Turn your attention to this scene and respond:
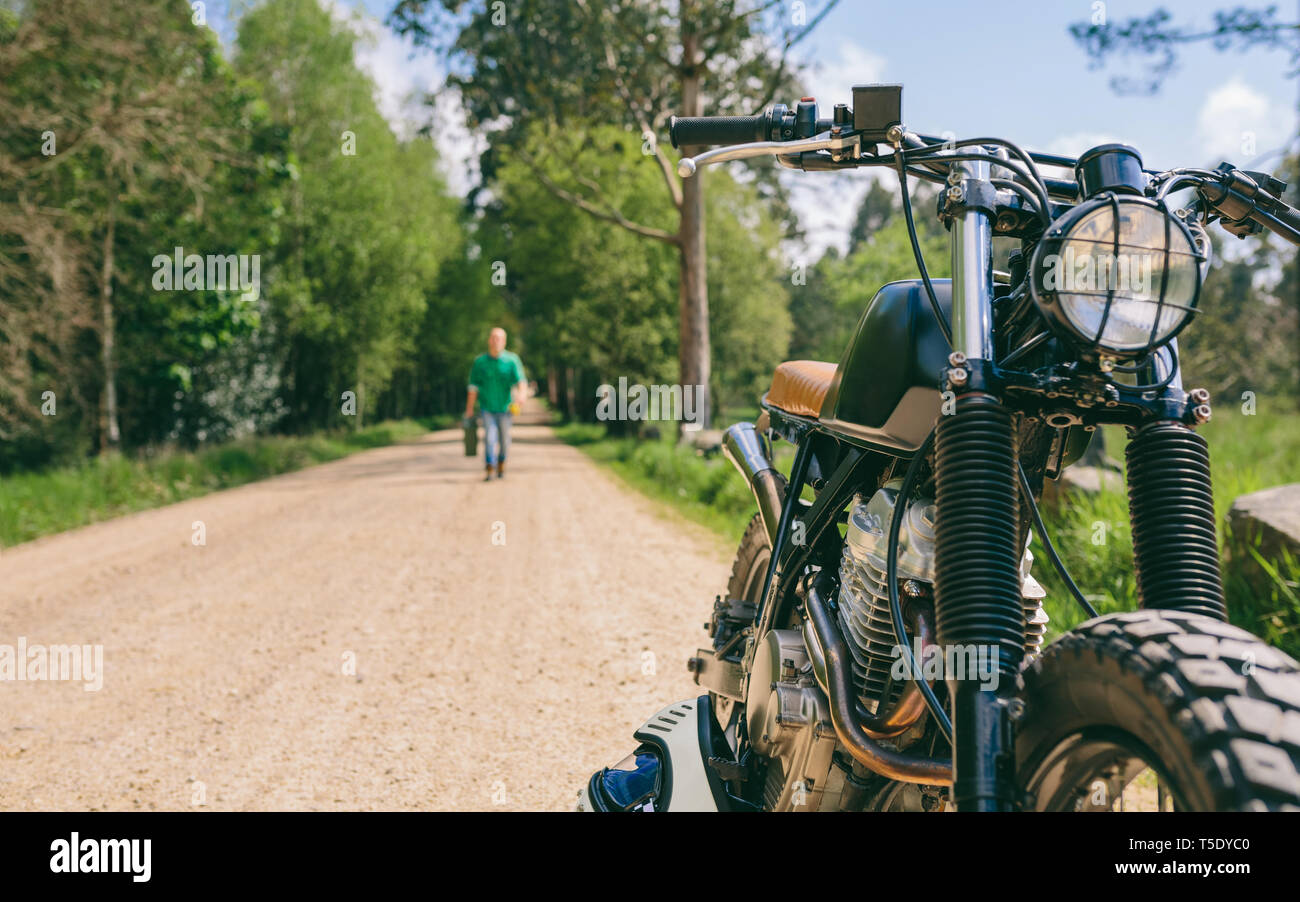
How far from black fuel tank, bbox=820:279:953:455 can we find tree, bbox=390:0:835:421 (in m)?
14.1

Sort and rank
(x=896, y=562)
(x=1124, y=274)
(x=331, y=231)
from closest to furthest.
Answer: (x=1124, y=274) → (x=896, y=562) → (x=331, y=231)

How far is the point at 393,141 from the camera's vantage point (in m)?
33.7

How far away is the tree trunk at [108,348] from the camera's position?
1670 centimetres

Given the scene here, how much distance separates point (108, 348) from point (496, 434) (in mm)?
7768

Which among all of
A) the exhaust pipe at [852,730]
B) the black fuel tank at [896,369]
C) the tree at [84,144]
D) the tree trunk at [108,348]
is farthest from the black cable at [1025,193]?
the tree trunk at [108,348]

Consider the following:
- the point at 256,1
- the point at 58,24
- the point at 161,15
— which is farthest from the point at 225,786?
the point at 256,1

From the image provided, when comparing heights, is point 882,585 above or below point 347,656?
above

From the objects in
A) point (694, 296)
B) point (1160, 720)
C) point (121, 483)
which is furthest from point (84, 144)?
point (1160, 720)

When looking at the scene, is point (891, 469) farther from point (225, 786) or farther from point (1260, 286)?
point (1260, 286)

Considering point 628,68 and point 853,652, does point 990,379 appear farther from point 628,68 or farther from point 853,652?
point 628,68

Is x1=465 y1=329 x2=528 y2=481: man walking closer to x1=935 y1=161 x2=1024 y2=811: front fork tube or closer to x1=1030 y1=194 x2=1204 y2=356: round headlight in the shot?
x1=935 y1=161 x2=1024 y2=811: front fork tube

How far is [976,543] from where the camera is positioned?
1.68m

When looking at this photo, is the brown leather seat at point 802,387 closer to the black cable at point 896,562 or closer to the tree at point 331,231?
the black cable at point 896,562

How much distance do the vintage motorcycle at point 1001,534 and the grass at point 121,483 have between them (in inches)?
390
